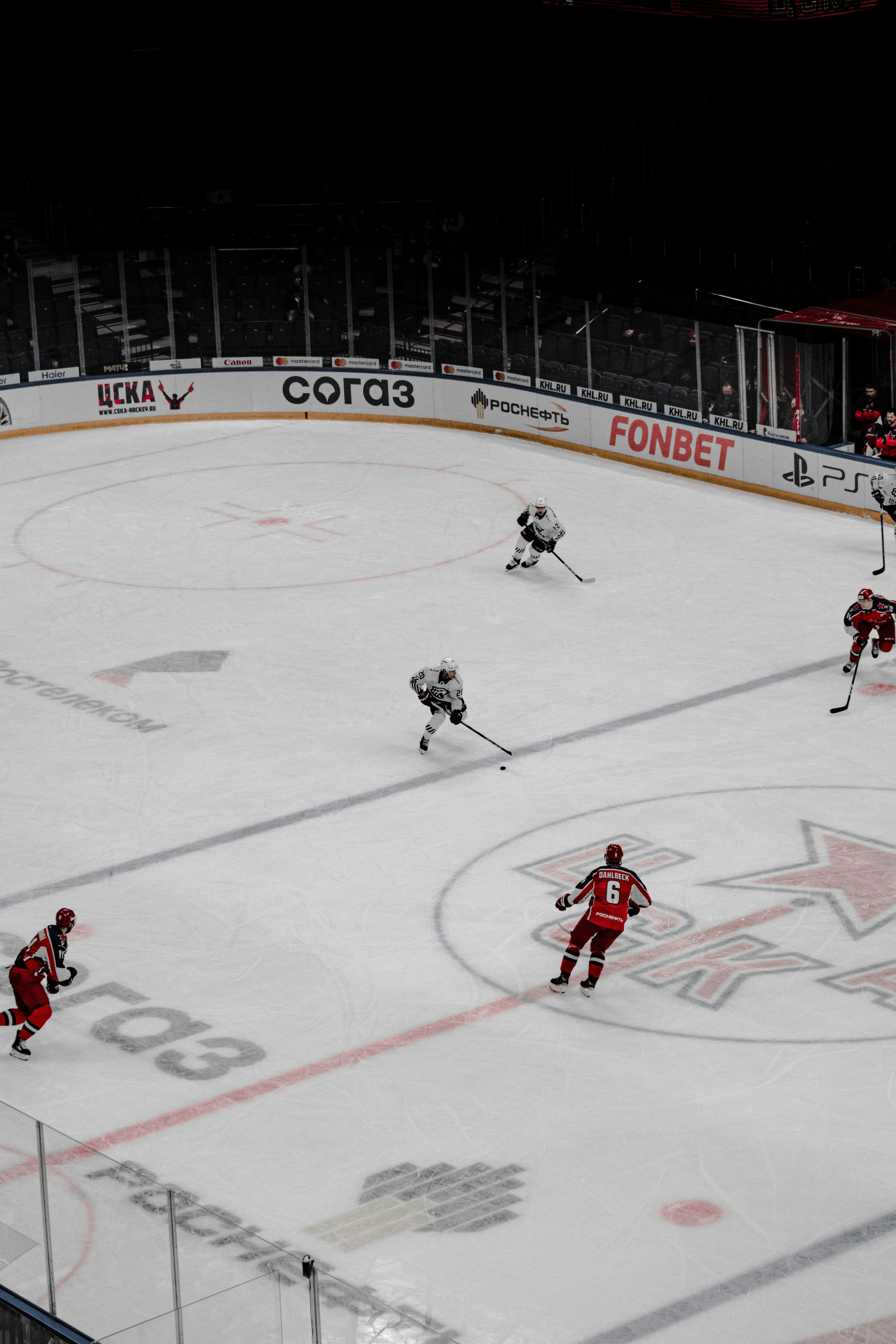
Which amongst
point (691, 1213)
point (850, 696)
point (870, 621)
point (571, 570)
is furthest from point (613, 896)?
point (571, 570)

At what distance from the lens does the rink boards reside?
92.8 feet

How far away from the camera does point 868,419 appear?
2559 centimetres

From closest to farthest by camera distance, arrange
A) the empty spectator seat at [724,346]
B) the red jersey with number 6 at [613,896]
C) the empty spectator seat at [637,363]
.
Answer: the red jersey with number 6 at [613,896] < the empty spectator seat at [724,346] < the empty spectator seat at [637,363]

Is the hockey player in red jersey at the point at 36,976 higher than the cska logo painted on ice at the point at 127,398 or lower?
lower

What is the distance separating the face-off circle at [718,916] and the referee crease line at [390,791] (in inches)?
62.0

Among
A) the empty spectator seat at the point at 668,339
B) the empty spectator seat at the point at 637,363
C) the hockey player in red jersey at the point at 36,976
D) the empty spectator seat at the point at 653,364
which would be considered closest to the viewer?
the hockey player in red jersey at the point at 36,976

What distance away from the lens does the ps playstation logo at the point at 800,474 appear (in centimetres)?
2631

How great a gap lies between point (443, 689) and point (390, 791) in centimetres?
103

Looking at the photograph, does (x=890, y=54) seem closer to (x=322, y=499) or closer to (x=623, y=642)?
(x=322, y=499)

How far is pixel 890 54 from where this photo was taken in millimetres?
33281

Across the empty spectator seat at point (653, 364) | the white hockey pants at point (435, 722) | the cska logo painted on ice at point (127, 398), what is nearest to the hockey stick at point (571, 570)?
the empty spectator seat at point (653, 364)

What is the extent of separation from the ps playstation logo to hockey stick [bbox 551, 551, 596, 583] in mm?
2340

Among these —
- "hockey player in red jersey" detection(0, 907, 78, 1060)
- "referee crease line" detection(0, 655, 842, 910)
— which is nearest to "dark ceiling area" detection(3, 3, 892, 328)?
"referee crease line" detection(0, 655, 842, 910)

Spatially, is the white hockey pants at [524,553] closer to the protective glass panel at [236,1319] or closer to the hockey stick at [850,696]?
the hockey stick at [850,696]
